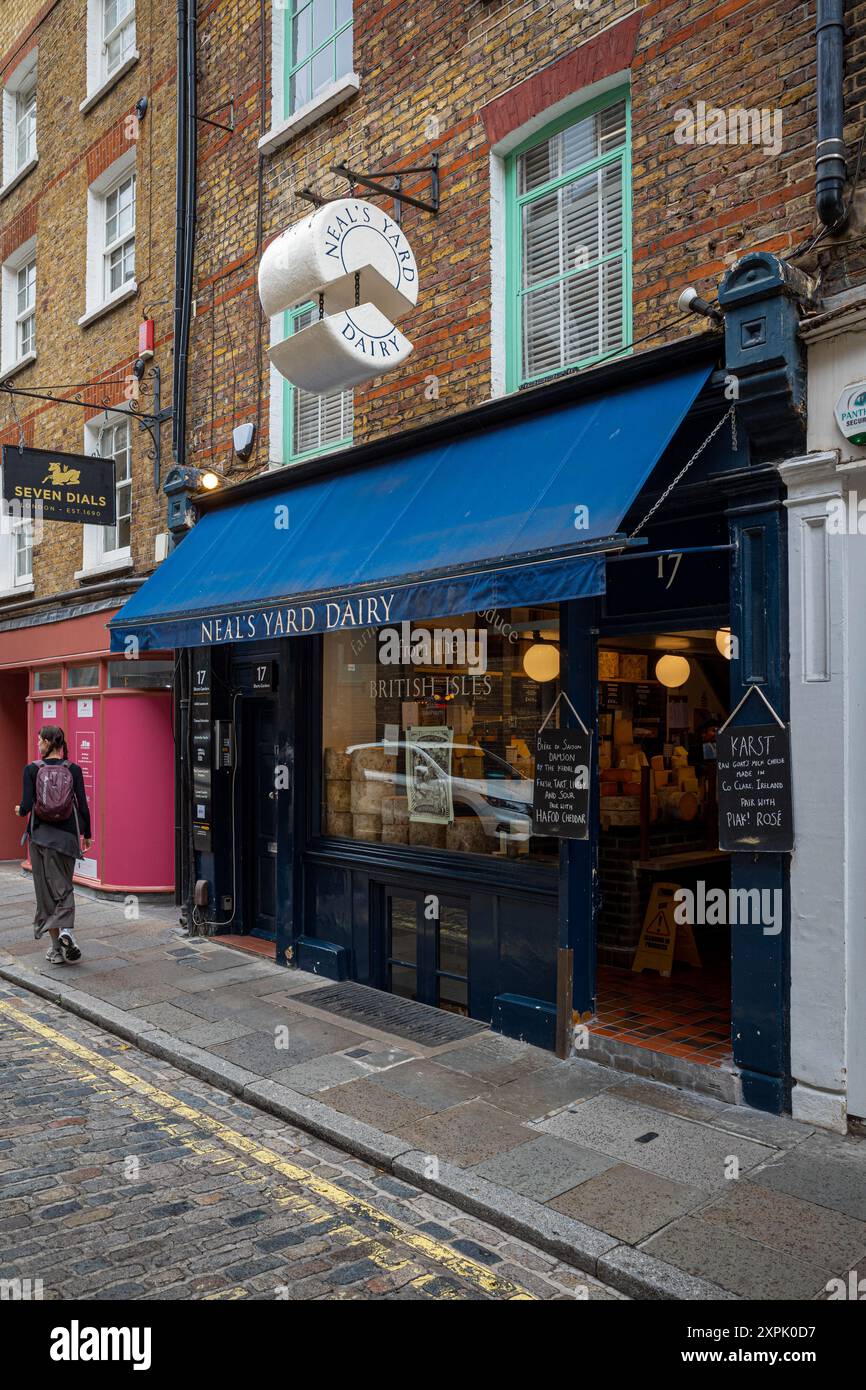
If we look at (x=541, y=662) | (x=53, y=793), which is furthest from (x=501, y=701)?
(x=53, y=793)

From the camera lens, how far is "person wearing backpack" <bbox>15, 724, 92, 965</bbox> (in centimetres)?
883

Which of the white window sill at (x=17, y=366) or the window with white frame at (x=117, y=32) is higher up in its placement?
the window with white frame at (x=117, y=32)

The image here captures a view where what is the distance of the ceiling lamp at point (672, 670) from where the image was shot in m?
8.54

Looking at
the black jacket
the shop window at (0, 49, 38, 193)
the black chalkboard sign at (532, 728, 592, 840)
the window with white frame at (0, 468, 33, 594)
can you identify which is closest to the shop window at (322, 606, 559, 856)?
the black chalkboard sign at (532, 728, 592, 840)

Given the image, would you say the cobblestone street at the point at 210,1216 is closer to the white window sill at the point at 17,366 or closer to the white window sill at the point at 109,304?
the white window sill at the point at 109,304

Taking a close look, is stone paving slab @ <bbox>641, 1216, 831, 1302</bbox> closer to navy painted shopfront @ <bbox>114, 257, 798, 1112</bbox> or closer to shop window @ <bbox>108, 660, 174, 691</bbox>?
navy painted shopfront @ <bbox>114, 257, 798, 1112</bbox>

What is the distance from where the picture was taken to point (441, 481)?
7258mm

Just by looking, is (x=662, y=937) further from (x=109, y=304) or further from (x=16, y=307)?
(x=16, y=307)

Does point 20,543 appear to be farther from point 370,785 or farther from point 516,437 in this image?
point 516,437

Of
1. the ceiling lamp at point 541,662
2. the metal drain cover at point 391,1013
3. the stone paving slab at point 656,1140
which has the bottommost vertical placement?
the metal drain cover at point 391,1013

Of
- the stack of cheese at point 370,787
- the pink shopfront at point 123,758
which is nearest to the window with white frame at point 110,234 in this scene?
the pink shopfront at point 123,758

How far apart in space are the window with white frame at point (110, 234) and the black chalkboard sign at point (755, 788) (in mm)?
10521
